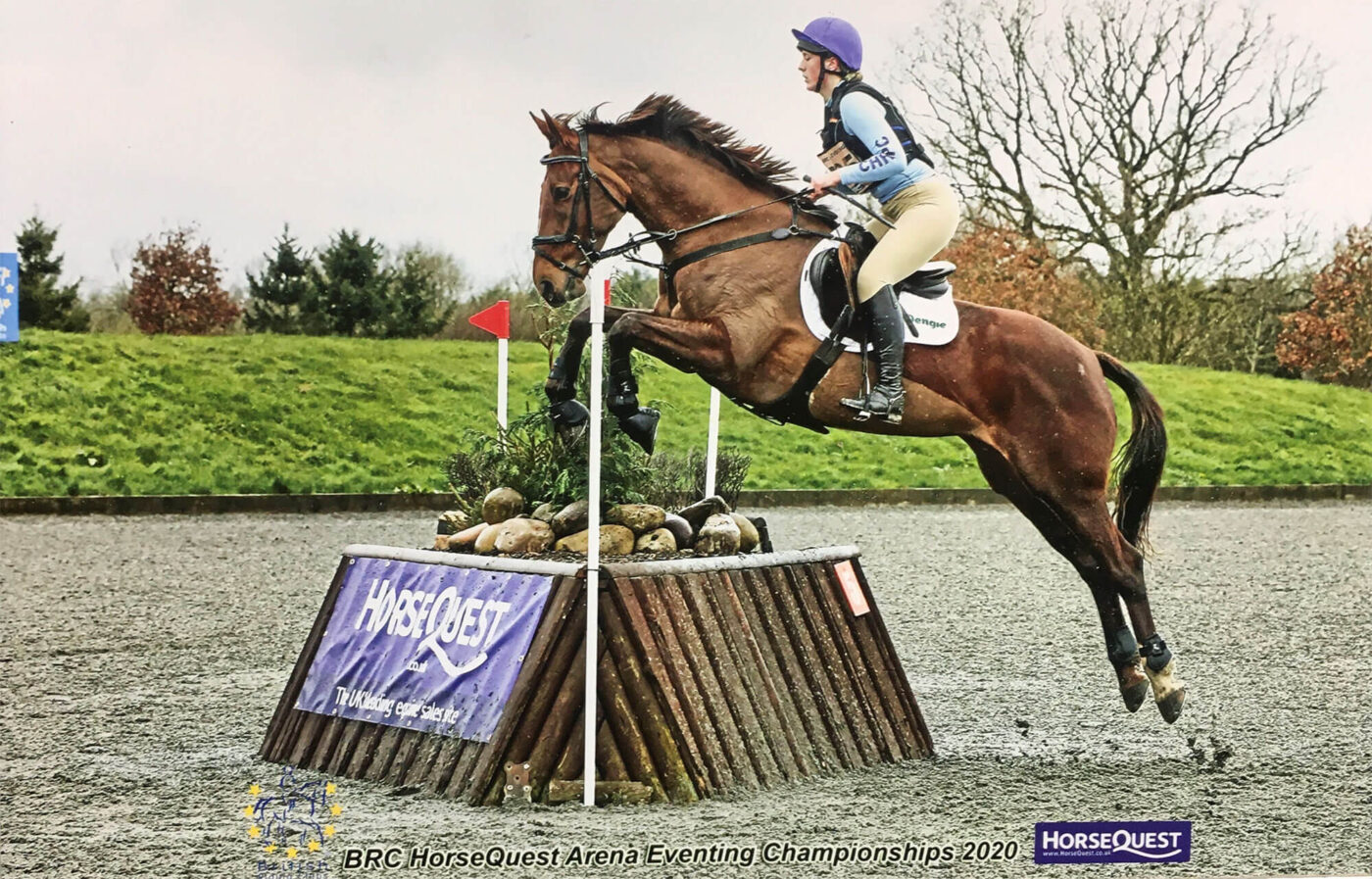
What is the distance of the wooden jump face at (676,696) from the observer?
3596 mm

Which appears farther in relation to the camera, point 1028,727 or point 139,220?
point 1028,727

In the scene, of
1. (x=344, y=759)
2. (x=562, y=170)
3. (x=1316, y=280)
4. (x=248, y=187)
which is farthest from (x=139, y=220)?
(x=1316, y=280)

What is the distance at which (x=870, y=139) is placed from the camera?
3.61 m

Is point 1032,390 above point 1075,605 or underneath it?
above

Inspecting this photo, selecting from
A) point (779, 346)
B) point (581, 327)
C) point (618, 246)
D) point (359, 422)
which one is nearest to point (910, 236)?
point (779, 346)

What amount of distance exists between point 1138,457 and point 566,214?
1.79 metres

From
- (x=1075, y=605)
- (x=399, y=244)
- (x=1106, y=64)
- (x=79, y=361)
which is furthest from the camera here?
(x=1075, y=605)

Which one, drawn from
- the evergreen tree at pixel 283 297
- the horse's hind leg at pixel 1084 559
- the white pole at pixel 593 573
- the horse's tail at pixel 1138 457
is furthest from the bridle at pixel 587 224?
the horse's tail at pixel 1138 457

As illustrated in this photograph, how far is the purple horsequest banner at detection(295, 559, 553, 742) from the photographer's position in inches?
144

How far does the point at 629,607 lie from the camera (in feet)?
11.8

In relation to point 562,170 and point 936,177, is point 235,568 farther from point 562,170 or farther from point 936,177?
point 936,177

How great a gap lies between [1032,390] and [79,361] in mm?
4452

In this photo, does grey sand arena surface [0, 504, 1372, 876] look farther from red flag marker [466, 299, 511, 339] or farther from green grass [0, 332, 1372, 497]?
red flag marker [466, 299, 511, 339]

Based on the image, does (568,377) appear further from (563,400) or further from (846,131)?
(846,131)
